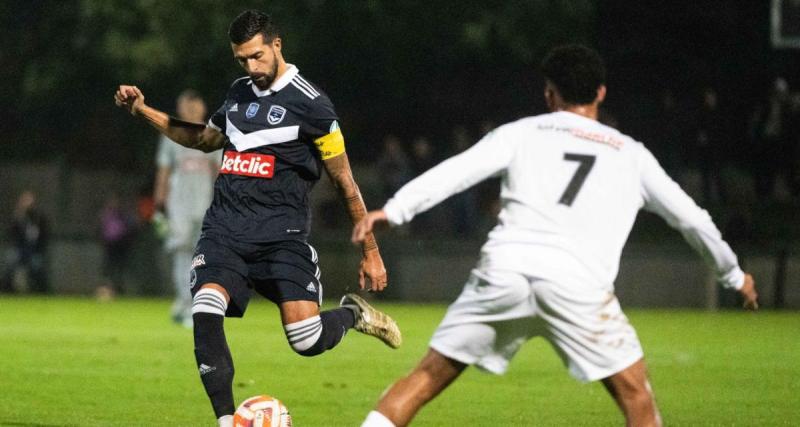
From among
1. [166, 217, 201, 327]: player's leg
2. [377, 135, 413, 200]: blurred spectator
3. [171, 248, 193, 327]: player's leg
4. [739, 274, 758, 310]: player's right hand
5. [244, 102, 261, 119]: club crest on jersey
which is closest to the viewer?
[739, 274, 758, 310]: player's right hand

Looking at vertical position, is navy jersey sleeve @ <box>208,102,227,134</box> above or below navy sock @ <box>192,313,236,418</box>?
above

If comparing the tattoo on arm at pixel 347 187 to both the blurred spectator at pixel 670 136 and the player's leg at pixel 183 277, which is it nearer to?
the player's leg at pixel 183 277

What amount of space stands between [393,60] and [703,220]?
26430 millimetres

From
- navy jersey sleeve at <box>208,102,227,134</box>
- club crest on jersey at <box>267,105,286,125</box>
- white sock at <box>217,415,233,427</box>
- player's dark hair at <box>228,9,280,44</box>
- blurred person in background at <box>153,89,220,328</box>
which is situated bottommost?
blurred person in background at <box>153,89,220,328</box>

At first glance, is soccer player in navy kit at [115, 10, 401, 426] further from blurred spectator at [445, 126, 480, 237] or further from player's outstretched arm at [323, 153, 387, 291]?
blurred spectator at [445, 126, 480, 237]

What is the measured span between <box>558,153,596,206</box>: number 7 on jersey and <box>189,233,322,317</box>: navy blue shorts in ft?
8.32

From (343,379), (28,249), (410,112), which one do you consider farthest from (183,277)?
(410,112)

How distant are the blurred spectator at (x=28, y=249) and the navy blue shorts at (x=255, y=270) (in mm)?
20677

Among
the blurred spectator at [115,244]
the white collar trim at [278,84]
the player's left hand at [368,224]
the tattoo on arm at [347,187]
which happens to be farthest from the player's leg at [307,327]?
the blurred spectator at [115,244]

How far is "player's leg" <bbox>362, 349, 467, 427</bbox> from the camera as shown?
6.84 m

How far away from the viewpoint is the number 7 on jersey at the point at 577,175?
22.6 feet

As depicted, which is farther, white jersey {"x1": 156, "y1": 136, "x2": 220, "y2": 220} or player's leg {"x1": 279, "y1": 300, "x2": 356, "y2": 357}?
white jersey {"x1": 156, "y1": 136, "x2": 220, "y2": 220}

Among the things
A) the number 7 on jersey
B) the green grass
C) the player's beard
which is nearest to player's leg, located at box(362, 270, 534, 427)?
the number 7 on jersey

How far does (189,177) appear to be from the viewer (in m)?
17.3
